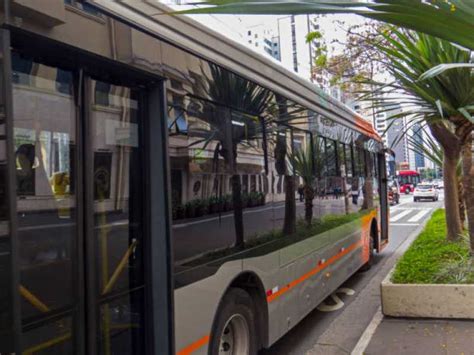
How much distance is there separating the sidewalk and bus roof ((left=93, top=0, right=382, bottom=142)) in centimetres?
256

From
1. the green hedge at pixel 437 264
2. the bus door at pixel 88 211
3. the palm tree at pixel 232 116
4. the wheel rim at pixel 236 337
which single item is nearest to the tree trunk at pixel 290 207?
the palm tree at pixel 232 116

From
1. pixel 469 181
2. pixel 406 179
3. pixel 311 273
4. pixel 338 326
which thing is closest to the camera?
pixel 311 273

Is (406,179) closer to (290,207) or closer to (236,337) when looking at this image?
(290,207)

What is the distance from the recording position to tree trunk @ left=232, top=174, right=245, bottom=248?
3703 mm

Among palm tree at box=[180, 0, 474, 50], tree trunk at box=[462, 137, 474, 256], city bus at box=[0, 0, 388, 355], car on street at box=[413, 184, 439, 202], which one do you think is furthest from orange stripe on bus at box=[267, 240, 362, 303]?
car on street at box=[413, 184, 439, 202]

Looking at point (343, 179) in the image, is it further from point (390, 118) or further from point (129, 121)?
point (129, 121)

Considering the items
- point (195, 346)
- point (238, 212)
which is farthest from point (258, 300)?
point (195, 346)

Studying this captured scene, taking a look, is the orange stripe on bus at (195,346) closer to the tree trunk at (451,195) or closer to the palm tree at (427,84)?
the palm tree at (427,84)

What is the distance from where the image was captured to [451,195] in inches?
320

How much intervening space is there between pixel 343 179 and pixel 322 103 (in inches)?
50.8

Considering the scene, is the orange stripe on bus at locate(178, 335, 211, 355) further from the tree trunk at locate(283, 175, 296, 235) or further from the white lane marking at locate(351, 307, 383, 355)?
the white lane marking at locate(351, 307, 383, 355)

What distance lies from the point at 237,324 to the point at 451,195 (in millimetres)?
5664

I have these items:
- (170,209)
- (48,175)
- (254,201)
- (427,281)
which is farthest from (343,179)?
(48,175)

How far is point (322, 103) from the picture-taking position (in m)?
6.11
